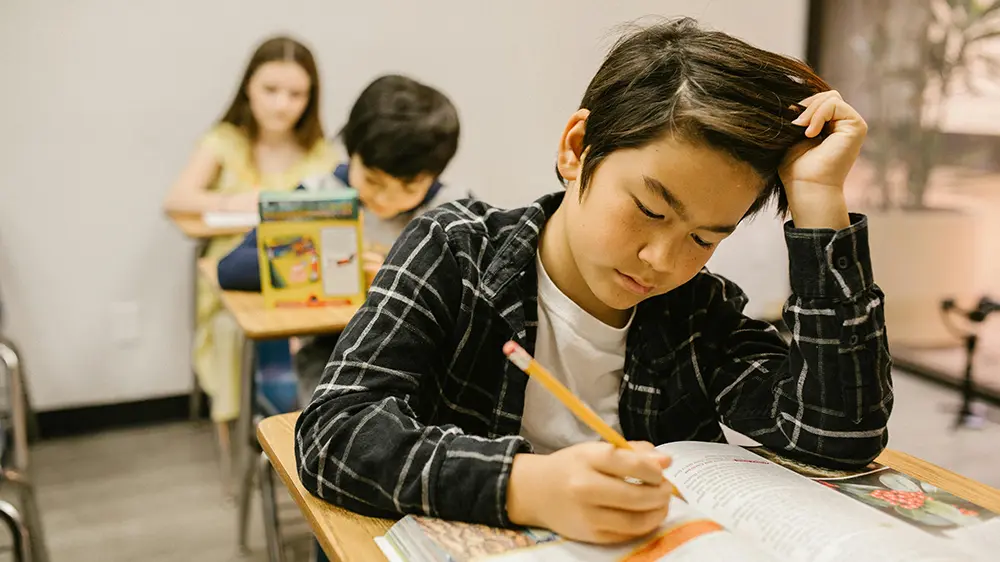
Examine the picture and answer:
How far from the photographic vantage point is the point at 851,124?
0.87 m

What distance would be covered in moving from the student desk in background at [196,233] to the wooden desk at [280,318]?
62 cm

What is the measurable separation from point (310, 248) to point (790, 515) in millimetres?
1244

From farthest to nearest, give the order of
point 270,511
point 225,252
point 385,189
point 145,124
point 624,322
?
point 145,124 → point 225,252 → point 385,189 → point 270,511 → point 624,322

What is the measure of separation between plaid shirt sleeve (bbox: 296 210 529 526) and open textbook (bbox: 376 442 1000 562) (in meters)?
0.03

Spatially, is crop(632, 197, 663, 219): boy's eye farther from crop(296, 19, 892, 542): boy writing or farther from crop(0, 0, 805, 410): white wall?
crop(0, 0, 805, 410): white wall

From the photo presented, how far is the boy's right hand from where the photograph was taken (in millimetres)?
643

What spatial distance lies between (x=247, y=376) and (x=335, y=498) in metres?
1.16

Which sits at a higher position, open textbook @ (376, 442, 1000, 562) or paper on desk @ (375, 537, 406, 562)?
open textbook @ (376, 442, 1000, 562)

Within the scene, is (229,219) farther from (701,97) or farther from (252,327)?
(701,97)

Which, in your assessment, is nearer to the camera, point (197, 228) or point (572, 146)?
point (572, 146)

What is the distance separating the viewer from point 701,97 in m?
0.80

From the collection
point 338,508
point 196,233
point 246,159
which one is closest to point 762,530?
point 338,508

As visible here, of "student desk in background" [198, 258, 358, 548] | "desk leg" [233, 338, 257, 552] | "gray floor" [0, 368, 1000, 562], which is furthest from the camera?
"gray floor" [0, 368, 1000, 562]

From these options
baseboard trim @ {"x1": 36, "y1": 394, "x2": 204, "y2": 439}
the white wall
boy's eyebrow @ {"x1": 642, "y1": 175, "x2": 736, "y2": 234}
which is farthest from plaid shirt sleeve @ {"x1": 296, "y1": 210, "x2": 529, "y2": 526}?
baseboard trim @ {"x1": 36, "y1": 394, "x2": 204, "y2": 439}
